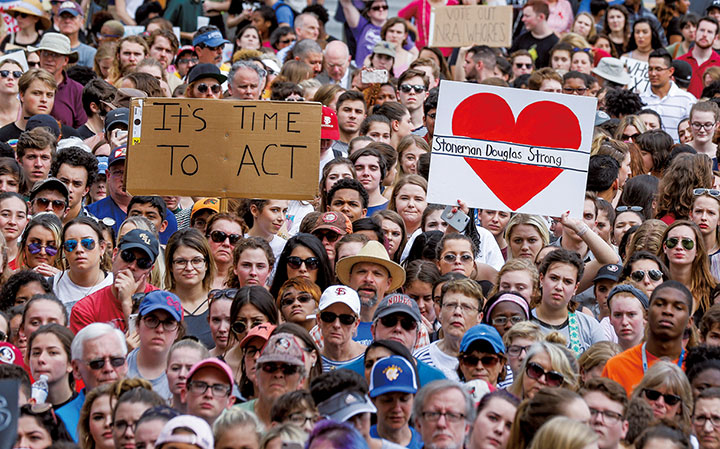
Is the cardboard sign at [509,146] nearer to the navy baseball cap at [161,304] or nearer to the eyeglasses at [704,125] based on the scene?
the navy baseball cap at [161,304]

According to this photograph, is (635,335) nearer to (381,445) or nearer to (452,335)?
(452,335)

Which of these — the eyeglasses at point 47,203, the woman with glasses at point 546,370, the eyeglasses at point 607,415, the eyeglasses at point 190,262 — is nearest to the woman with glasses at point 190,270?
the eyeglasses at point 190,262

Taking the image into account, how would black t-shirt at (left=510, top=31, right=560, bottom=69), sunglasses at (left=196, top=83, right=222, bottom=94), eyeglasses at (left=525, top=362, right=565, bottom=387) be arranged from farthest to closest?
black t-shirt at (left=510, top=31, right=560, bottom=69), sunglasses at (left=196, top=83, right=222, bottom=94), eyeglasses at (left=525, top=362, right=565, bottom=387)

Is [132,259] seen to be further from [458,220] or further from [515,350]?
[515,350]

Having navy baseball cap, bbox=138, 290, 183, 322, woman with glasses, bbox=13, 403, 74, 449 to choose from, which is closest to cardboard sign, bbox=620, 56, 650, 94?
navy baseball cap, bbox=138, 290, 183, 322

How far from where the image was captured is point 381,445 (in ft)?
23.3

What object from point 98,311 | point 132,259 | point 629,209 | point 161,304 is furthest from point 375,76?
point 161,304

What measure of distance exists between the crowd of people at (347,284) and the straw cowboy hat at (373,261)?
2 cm

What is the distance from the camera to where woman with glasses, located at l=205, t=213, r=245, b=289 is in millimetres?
9891

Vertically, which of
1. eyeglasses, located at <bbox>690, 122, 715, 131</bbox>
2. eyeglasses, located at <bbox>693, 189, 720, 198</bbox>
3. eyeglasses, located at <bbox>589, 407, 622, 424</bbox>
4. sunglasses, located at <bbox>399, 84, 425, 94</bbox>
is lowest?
eyeglasses, located at <bbox>589, 407, 622, 424</bbox>

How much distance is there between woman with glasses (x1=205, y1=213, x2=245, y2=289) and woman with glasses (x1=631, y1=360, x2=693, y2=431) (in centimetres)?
338

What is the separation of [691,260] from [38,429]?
4.72m

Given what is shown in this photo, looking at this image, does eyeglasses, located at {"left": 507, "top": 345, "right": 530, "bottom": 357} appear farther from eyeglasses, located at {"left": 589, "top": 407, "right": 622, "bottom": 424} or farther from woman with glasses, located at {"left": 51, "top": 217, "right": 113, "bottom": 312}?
woman with glasses, located at {"left": 51, "top": 217, "right": 113, "bottom": 312}

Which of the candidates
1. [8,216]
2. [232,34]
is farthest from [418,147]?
[232,34]
